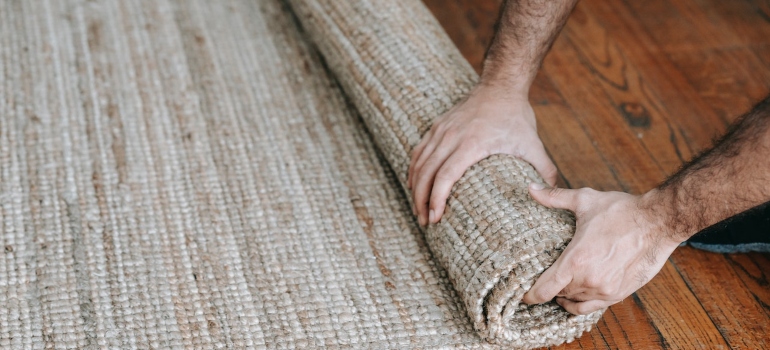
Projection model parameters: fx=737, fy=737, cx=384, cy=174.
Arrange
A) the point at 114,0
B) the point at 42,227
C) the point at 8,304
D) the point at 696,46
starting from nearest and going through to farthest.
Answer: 1. the point at 8,304
2. the point at 42,227
3. the point at 114,0
4. the point at 696,46

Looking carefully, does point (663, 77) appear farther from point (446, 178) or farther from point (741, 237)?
point (446, 178)

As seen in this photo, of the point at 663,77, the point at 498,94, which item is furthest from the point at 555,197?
the point at 663,77

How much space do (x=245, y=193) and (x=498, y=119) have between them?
45 centimetres

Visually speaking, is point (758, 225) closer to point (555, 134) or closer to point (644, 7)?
point (555, 134)

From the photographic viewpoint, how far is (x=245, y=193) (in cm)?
127

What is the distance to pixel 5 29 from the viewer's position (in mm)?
1565

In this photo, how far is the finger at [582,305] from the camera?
1.01 m

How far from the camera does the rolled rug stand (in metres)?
1.00

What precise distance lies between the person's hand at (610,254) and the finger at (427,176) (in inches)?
9.8

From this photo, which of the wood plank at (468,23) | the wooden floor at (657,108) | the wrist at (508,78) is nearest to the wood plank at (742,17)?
the wooden floor at (657,108)

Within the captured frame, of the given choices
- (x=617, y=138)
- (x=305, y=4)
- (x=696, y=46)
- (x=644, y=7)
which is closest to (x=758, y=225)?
(x=617, y=138)

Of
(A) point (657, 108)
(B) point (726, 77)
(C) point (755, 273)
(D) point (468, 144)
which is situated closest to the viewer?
(D) point (468, 144)

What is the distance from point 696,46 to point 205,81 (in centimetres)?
116

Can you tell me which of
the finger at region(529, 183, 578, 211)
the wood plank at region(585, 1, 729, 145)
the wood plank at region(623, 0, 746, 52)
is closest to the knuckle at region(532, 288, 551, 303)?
the finger at region(529, 183, 578, 211)
